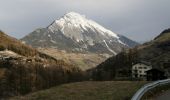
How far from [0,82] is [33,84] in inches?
630

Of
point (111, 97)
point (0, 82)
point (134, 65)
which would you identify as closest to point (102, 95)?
point (111, 97)

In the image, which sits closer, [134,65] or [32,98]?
[32,98]

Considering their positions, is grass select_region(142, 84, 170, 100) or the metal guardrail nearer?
the metal guardrail

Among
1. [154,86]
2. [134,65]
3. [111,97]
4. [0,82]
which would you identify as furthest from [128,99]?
[0,82]

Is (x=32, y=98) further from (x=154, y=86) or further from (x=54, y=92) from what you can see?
(x=154, y=86)

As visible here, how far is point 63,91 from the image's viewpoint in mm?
31656

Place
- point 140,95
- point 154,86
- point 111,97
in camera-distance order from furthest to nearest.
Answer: point 154,86 → point 111,97 → point 140,95

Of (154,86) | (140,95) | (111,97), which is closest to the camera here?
(140,95)

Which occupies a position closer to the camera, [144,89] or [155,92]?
[144,89]

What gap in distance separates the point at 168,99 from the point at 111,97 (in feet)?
12.3

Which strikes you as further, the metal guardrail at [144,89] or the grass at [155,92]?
the grass at [155,92]

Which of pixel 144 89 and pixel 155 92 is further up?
pixel 144 89

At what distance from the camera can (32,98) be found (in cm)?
2833

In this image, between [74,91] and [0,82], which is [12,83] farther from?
[74,91]
